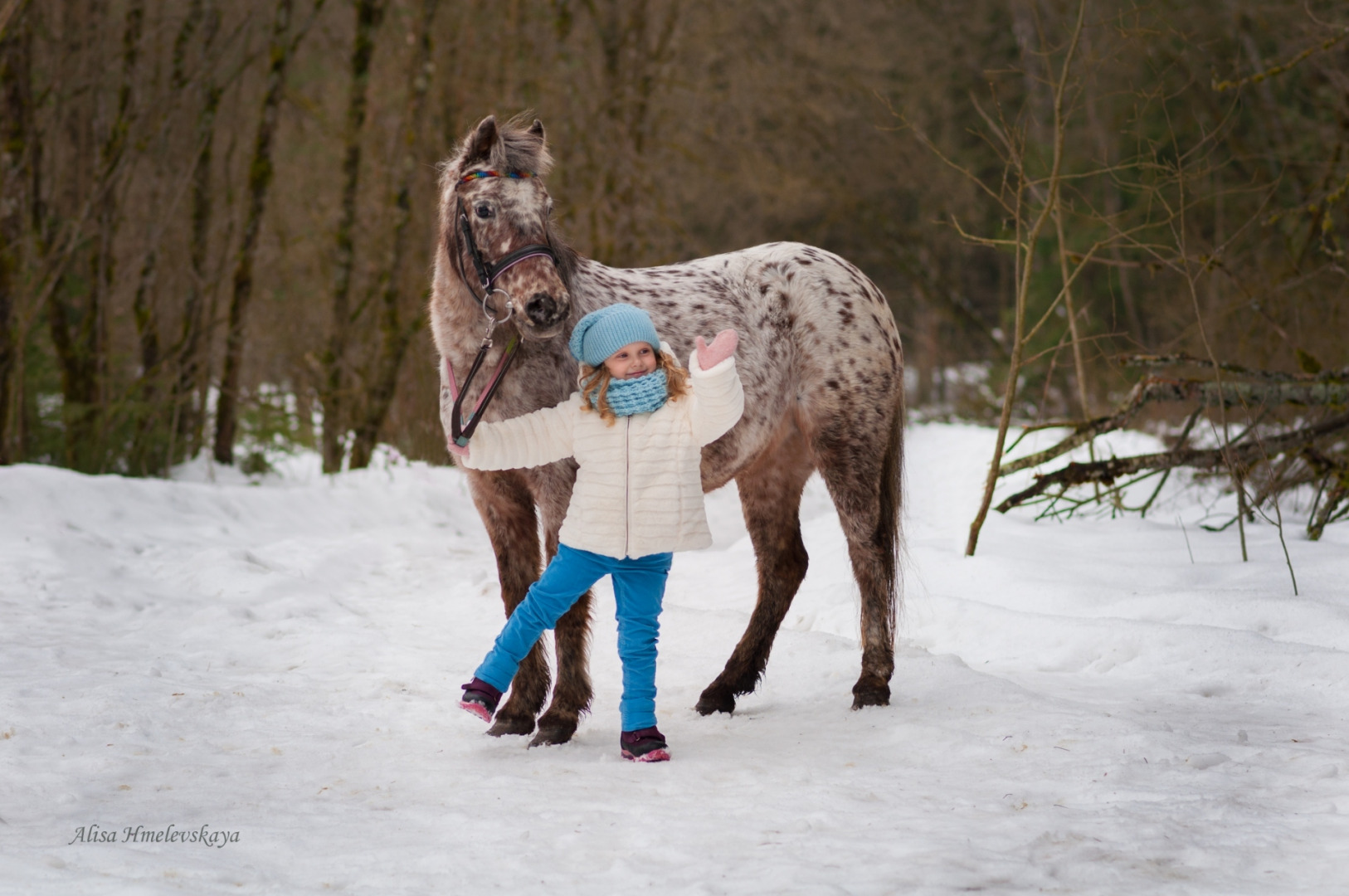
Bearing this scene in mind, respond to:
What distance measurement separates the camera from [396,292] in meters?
11.6

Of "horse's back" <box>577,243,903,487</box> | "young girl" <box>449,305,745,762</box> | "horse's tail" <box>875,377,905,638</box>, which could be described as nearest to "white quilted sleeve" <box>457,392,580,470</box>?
"young girl" <box>449,305,745,762</box>

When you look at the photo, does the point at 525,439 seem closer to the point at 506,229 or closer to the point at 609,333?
the point at 609,333

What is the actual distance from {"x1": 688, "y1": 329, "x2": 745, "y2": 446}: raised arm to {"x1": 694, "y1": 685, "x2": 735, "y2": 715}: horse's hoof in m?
1.33

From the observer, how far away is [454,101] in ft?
42.7

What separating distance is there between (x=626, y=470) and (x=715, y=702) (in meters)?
1.32

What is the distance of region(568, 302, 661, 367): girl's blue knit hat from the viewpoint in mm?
3723

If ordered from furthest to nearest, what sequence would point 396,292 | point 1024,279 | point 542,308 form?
point 396,292 < point 1024,279 < point 542,308

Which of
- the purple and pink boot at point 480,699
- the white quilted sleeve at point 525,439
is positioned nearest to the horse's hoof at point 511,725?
→ the purple and pink boot at point 480,699

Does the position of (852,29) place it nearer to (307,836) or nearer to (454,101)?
(454,101)

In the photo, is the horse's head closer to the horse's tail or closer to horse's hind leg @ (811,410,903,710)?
horse's hind leg @ (811,410,903,710)

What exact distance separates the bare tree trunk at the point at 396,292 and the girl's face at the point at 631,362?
27.1ft

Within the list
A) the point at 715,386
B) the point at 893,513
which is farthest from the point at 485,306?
the point at 893,513

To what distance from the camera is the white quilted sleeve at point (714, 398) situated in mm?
3695

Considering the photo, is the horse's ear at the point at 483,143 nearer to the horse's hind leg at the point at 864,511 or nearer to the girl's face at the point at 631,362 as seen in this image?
the girl's face at the point at 631,362
